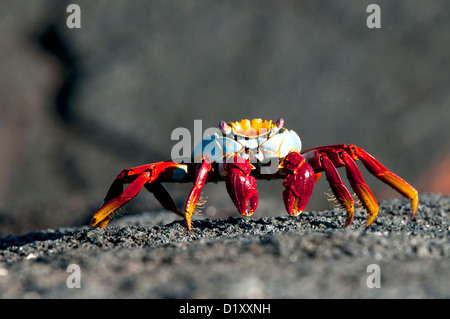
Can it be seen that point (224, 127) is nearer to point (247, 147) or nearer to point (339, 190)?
point (247, 147)

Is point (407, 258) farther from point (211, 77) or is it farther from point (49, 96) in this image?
point (49, 96)

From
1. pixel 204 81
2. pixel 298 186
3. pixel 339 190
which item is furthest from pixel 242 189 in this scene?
pixel 204 81

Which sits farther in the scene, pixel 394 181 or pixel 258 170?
pixel 258 170

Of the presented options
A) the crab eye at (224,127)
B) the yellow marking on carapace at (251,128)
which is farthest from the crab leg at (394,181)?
the crab eye at (224,127)

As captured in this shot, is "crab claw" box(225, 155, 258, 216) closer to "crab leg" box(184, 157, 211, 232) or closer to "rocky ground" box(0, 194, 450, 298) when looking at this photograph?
"crab leg" box(184, 157, 211, 232)

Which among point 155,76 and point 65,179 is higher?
point 155,76

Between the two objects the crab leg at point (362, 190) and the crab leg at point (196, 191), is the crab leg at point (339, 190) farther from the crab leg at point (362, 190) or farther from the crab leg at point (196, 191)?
the crab leg at point (196, 191)
